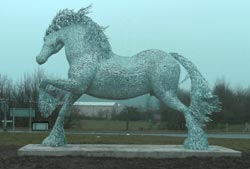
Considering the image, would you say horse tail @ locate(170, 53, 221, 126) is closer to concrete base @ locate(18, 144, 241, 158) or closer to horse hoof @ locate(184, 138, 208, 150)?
horse hoof @ locate(184, 138, 208, 150)

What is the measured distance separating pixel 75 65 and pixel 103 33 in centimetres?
110

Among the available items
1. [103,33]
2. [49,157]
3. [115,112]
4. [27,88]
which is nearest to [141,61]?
[103,33]

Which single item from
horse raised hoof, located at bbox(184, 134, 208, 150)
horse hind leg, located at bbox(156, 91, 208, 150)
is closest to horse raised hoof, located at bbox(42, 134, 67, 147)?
horse hind leg, located at bbox(156, 91, 208, 150)

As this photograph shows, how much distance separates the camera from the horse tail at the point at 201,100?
10.7 metres

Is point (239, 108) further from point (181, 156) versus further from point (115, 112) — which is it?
point (181, 156)

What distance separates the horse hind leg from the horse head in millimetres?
2677

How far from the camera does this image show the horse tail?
10.7 m

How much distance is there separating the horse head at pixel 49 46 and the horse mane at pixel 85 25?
14 centimetres

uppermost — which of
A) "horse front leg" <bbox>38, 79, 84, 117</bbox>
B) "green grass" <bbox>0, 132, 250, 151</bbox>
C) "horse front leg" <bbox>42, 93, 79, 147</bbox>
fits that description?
"horse front leg" <bbox>38, 79, 84, 117</bbox>

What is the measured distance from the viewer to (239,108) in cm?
3916

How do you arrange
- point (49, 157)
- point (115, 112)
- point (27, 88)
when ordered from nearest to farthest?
point (49, 157), point (27, 88), point (115, 112)

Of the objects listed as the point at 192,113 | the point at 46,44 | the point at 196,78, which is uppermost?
the point at 46,44

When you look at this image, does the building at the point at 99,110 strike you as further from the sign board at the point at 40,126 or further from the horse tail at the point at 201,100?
the horse tail at the point at 201,100

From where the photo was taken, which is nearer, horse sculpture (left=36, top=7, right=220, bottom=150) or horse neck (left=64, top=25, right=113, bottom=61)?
horse sculpture (left=36, top=7, right=220, bottom=150)
